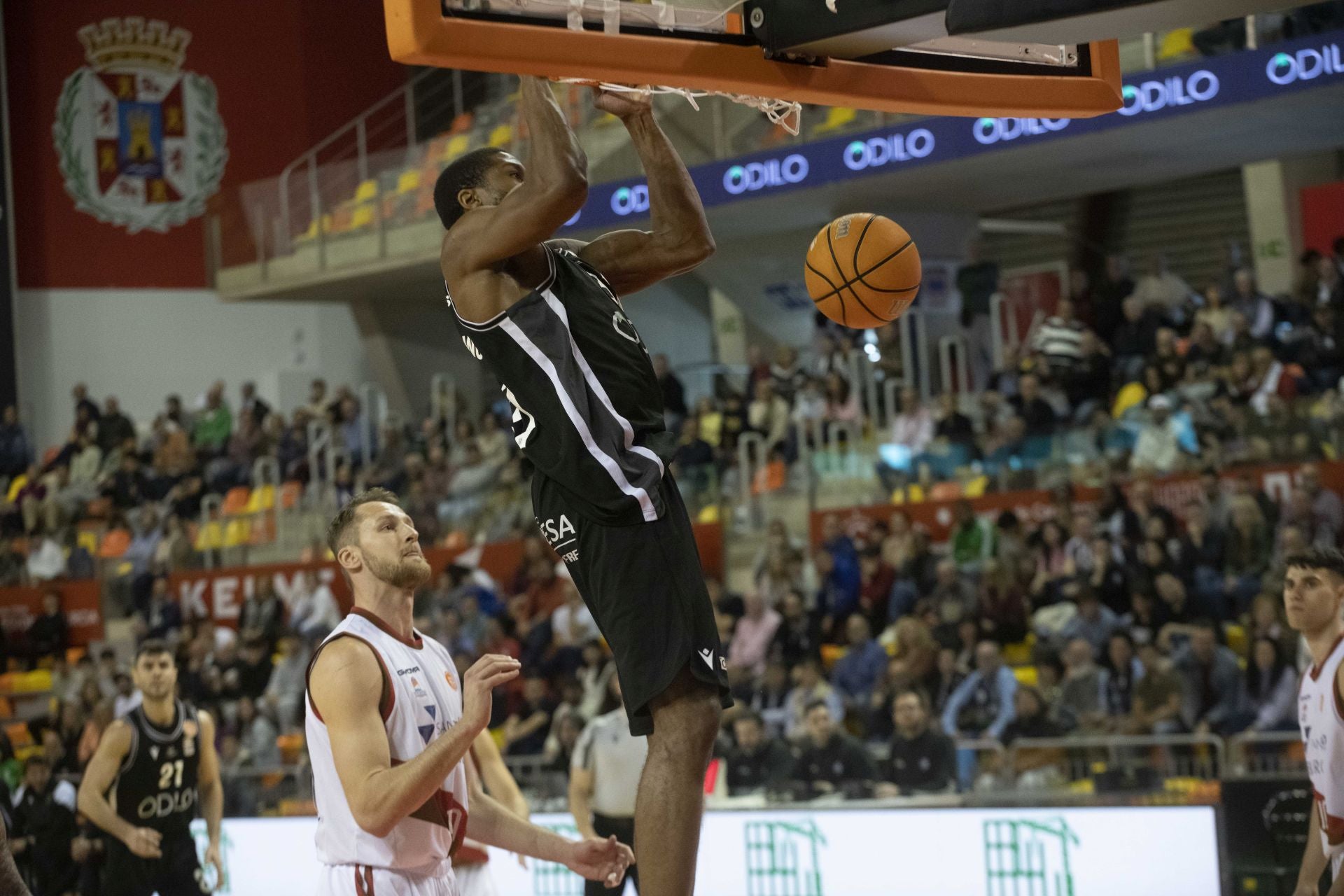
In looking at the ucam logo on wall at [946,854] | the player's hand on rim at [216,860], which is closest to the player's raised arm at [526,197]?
the player's hand on rim at [216,860]

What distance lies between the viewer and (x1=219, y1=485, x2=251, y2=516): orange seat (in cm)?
1922

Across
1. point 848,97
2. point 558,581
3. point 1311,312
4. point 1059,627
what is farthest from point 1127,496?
point 848,97

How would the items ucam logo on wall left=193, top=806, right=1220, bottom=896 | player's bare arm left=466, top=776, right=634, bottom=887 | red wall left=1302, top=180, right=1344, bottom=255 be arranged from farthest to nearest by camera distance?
red wall left=1302, top=180, right=1344, bottom=255
ucam logo on wall left=193, top=806, right=1220, bottom=896
player's bare arm left=466, top=776, right=634, bottom=887

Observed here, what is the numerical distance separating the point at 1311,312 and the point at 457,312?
1041cm

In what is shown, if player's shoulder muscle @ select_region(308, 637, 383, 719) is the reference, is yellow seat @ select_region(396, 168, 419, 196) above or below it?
above

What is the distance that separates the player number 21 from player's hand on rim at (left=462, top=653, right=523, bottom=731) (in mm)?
5177

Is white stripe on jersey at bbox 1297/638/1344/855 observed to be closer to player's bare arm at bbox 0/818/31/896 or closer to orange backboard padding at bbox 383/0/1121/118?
orange backboard padding at bbox 383/0/1121/118

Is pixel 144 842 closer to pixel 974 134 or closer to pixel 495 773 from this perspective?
pixel 495 773

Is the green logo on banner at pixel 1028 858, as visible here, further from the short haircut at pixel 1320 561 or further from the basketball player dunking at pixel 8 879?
the basketball player dunking at pixel 8 879

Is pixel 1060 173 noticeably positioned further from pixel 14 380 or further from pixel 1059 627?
pixel 14 380

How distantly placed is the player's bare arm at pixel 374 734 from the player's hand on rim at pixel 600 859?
0.36 metres

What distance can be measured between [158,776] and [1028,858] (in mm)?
4359

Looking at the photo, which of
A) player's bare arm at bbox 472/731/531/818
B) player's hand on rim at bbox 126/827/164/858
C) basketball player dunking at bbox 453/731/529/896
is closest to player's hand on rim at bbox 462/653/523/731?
basketball player dunking at bbox 453/731/529/896

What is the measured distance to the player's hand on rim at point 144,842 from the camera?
778cm
